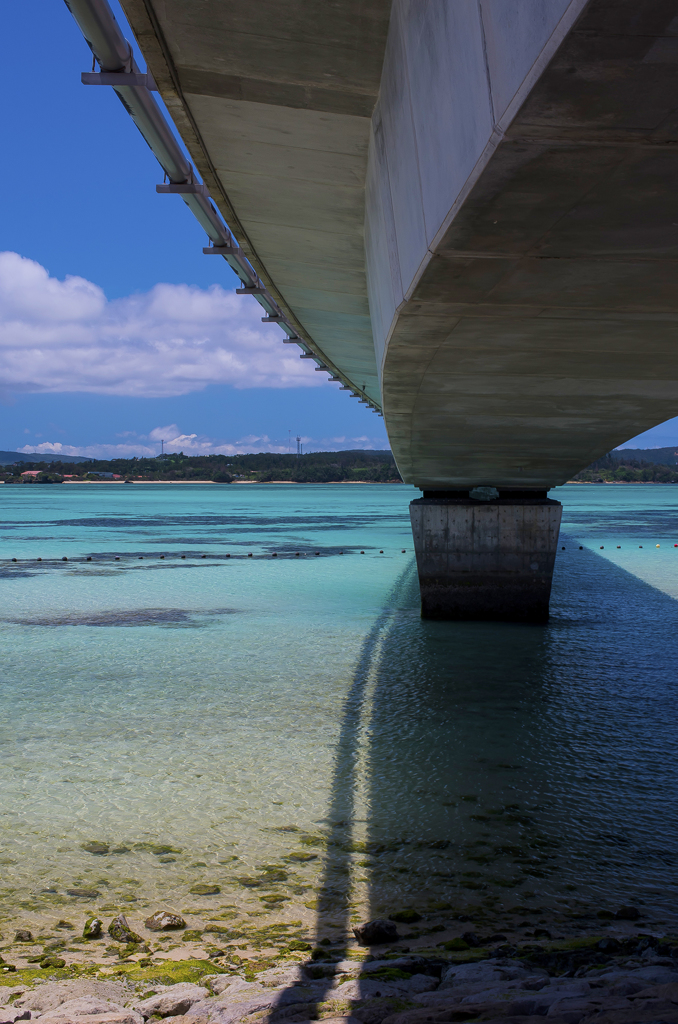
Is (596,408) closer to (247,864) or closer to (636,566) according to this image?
(247,864)

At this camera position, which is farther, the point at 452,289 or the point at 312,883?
the point at 312,883

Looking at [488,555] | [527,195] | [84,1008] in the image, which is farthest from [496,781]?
[488,555]

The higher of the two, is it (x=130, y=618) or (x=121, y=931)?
(x=121, y=931)

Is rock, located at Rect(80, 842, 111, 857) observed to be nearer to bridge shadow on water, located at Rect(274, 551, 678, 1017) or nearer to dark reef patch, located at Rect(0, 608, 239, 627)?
bridge shadow on water, located at Rect(274, 551, 678, 1017)

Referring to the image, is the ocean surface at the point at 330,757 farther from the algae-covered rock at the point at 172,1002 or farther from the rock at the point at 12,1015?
the rock at the point at 12,1015

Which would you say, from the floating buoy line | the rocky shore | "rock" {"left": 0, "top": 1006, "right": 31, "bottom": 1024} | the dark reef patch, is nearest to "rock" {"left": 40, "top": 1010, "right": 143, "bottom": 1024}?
the rocky shore

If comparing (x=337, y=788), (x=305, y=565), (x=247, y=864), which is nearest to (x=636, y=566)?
(x=305, y=565)

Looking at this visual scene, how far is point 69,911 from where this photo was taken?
627 centimetres

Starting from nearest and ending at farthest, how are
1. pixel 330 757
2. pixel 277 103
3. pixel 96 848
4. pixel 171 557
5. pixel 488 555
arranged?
pixel 277 103 → pixel 96 848 → pixel 330 757 → pixel 488 555 → pixel 171 557

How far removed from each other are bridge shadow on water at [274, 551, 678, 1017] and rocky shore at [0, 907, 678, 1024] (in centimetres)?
19

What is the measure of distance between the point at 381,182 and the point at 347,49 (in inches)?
47.5

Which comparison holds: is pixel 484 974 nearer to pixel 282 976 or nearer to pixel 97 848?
pixel 282 976

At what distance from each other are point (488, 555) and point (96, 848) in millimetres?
15518

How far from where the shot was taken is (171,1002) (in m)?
4.72
